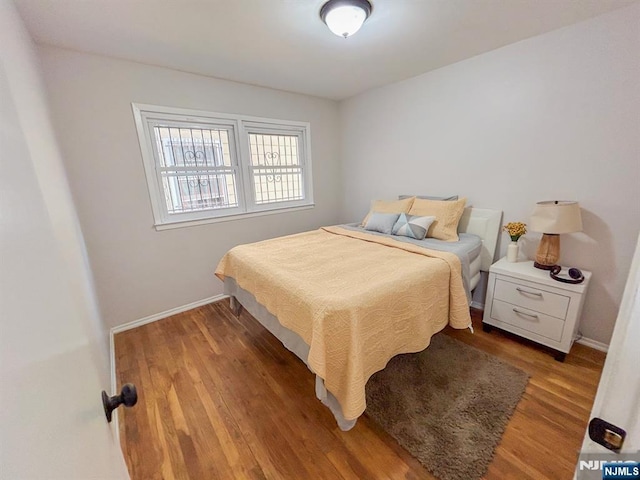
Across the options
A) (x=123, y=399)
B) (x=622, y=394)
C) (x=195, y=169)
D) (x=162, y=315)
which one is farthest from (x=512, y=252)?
(x=162, y=315)

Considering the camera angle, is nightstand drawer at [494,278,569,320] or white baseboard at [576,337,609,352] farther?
white baseboard at [576,337,609,352]

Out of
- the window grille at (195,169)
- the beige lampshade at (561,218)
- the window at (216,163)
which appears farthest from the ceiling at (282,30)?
the beige lampshade at (561,218)

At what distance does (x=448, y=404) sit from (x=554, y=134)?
221 centimetres

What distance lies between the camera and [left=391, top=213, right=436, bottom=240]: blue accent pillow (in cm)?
253

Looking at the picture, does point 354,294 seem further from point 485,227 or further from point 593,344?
point 593,344

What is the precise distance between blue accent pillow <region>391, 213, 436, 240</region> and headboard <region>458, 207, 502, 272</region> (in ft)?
1.40

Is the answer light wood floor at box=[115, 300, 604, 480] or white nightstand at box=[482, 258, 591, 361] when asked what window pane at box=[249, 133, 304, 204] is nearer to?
light wood floor at box=[115, 300, 604, 480]

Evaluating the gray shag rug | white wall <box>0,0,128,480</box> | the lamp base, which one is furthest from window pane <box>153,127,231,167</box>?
the lamp base

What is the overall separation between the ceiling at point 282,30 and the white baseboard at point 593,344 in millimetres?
2375

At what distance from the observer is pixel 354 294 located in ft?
4.79

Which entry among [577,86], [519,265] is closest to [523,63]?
[577,86]

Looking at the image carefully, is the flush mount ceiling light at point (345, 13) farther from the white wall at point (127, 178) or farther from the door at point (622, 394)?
the door at point (622, 394)

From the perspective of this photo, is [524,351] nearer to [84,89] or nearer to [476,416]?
[476,416]

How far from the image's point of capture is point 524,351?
6.81 feet
